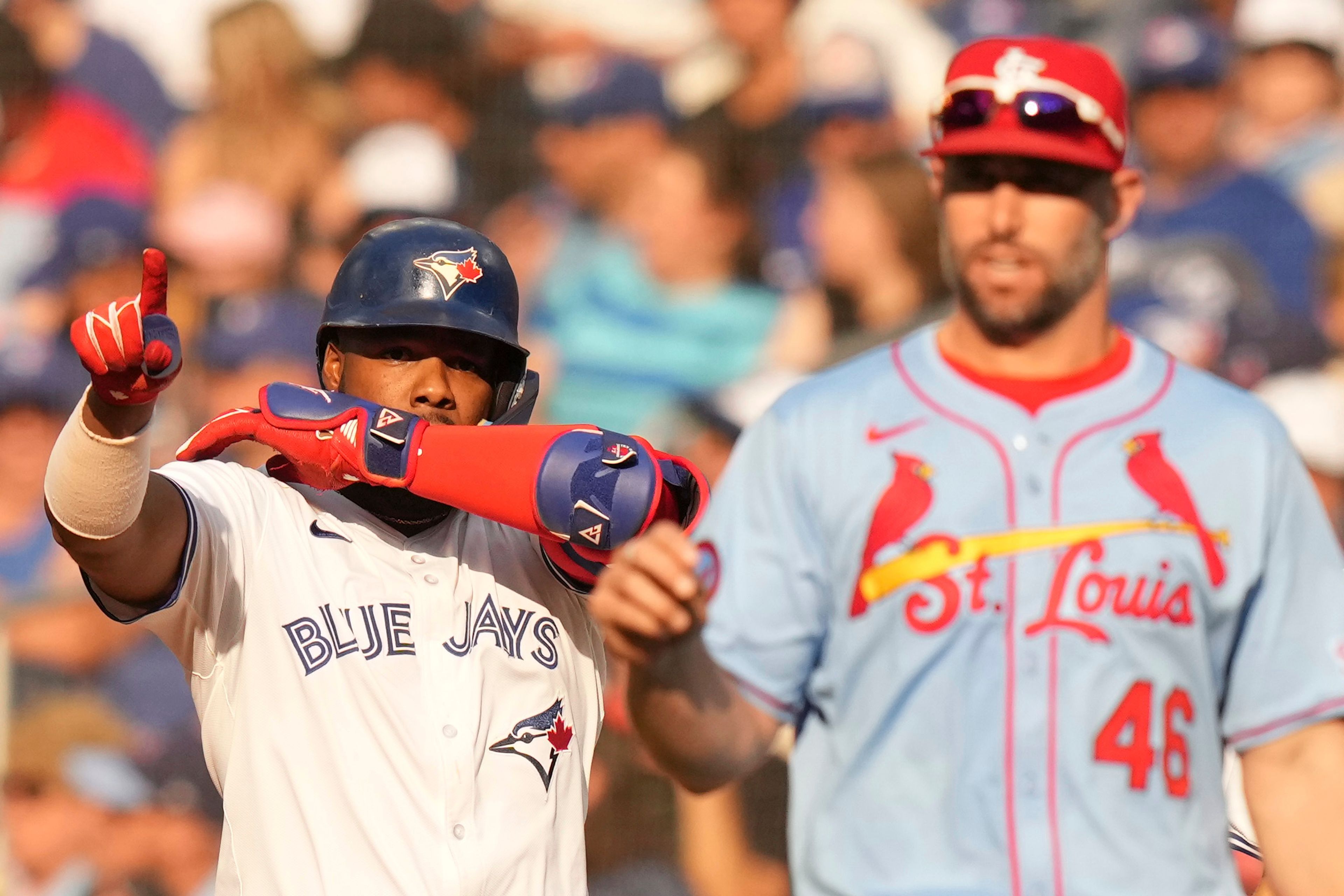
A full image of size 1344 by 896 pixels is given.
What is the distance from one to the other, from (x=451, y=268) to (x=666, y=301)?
3528 mm

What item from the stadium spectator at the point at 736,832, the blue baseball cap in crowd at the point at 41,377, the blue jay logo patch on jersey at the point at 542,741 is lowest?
the stadium spectator at the point at 736,832

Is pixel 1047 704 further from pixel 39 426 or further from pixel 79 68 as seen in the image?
pixel 79 68

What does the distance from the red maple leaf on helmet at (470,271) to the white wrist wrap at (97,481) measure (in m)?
0.73

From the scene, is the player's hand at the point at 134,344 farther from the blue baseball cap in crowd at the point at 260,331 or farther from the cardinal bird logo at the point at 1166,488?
the blue baseball cap in crowd at the point at 260,331

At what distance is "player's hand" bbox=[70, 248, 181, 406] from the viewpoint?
2576 millimetres

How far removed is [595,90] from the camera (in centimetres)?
710

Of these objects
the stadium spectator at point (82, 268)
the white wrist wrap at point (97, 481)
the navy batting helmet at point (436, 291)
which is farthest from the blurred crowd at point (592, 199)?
the white wrist wrap at point (97, 481)

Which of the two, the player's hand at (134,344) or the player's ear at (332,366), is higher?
the player's ear at (332,366)

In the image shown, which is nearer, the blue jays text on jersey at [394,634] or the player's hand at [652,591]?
the player's hand at [652,591]

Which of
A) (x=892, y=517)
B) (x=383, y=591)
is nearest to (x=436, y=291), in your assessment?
(x=383, y=591)

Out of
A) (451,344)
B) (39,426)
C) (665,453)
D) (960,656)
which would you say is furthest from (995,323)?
(39,426)

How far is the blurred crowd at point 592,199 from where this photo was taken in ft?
21.3

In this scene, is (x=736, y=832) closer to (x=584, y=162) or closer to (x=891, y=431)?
(x=584, y=162)

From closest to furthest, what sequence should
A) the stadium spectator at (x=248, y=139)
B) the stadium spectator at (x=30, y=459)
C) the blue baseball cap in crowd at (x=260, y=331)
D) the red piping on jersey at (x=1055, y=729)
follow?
the red piping on jersey at (x=1055, y=729) → the stadium spectator at (x=30, y=459) → the blue baseball cap in crowd at (x=260, y=331) → the stadium spectator at (x=248, y=139)
